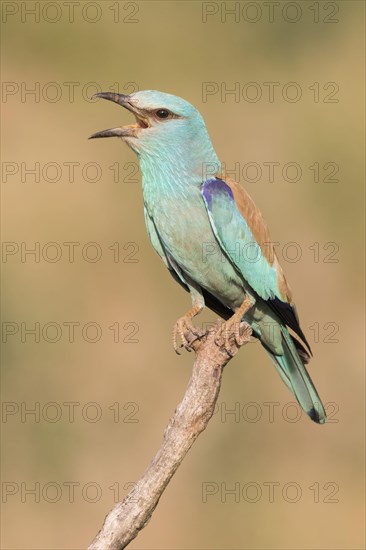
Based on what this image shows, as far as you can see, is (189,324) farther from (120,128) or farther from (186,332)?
(120,128)

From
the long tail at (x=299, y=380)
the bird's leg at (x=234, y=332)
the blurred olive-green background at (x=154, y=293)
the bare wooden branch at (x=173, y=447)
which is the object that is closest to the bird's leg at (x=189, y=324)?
the bird's leg at (x=234, y=332)

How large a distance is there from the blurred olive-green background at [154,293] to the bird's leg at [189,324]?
4.27 ft

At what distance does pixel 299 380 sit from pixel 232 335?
3.63 feet

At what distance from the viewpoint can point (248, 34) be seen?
10.2 metres

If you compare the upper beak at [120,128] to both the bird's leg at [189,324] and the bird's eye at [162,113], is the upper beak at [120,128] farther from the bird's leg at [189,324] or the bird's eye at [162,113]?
the bird's leg at [189,324]

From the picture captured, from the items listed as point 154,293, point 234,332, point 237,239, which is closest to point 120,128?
point 237,239

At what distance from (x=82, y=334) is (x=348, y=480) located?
185 centimetres

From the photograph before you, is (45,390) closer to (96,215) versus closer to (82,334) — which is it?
(82,334)

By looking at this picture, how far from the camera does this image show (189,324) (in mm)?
5262

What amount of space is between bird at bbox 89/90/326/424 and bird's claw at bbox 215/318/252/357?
0.29 metres

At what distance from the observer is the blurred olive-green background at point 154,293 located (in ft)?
21.7

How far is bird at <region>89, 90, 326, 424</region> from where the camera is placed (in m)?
5.32

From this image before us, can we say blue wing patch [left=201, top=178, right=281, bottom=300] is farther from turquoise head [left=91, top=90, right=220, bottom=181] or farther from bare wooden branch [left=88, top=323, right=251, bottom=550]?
bare wooden branch [left=88, top=323, right=251, bottom=550]

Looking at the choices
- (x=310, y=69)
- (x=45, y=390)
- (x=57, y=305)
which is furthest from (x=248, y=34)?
(x=45, y=390)
